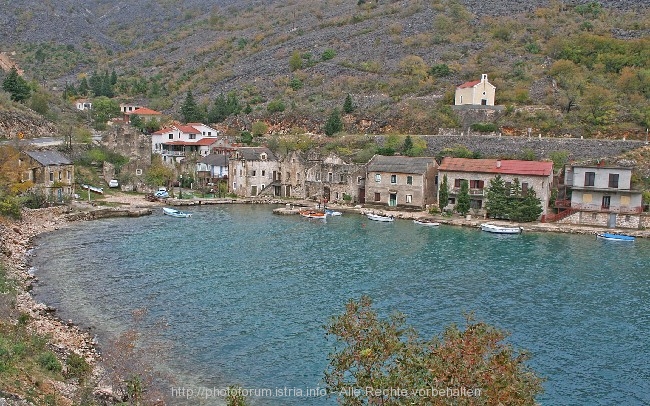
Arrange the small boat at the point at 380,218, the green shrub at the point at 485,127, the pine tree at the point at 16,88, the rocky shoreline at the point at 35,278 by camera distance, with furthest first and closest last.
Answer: the pine tree at the point at 16,88 < the green shrub at the point at 485,127 < the small boat at the point at 380,218 < the rocky shoreline at the point at 35,278

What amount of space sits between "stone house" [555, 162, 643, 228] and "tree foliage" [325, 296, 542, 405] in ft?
139

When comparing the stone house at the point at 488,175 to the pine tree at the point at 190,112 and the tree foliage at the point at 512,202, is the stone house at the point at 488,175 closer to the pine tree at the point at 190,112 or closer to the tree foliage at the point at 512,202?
the tree foliage at the point at 512,202

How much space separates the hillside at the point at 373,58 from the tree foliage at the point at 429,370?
6371cm

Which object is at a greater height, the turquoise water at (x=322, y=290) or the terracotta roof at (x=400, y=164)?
the terracotta roof at (x=400, y=164)

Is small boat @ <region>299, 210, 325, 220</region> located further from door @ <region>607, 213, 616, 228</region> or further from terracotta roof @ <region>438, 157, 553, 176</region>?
door @ <region>607, 213, 616, 228</region>

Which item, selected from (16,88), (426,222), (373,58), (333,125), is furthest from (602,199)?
(16,88)

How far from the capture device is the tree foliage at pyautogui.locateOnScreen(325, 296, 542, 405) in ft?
39.2

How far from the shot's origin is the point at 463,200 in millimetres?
55531

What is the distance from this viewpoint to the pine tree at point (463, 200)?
182 ft

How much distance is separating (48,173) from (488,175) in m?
36.7

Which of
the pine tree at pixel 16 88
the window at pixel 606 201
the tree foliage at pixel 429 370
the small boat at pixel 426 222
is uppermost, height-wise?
the pine tree at pixel 16 88

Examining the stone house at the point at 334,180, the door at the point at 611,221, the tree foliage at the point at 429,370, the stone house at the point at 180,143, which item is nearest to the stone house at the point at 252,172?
the stone house at the point at 334,180

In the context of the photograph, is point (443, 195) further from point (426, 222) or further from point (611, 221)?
point (611, 221)

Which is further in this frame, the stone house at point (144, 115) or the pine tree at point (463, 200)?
the stone house at point (144, 115)
